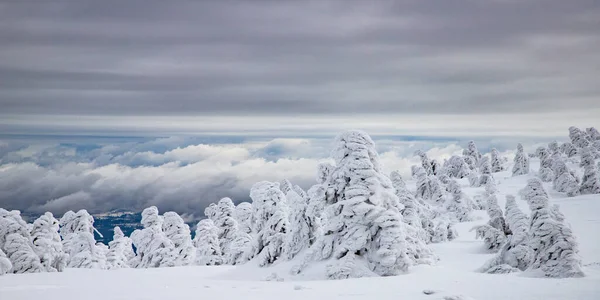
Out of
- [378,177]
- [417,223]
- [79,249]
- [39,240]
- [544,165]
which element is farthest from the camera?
[544,165]

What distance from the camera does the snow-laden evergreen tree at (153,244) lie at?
5531 centimetres

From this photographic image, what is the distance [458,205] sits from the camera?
2849 inches

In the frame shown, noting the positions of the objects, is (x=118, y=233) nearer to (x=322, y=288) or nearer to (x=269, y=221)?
(x=269, y=221)

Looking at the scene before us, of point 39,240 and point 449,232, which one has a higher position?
point 39,240

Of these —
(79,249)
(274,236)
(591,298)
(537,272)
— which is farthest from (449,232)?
(591,298)

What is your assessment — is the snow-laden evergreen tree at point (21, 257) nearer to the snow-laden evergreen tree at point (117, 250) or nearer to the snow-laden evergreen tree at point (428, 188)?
the snow-laden evergreen tree at point (117, 250)

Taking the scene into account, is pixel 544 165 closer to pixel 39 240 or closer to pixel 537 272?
Result: pixel 537 272

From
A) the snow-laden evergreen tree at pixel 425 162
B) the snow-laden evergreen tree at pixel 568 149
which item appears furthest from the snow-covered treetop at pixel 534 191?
the snow-laden evergreen tree at pixel 568 149

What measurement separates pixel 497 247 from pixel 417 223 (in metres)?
6.29

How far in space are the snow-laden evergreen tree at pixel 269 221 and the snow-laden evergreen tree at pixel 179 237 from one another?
17095 millimetres

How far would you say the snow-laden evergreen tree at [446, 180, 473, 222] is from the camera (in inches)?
2798

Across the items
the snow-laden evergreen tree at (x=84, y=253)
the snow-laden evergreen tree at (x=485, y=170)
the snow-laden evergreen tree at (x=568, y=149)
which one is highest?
the snow-laden evergreen tree at (x=568, y=149)

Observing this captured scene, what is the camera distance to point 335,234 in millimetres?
27344

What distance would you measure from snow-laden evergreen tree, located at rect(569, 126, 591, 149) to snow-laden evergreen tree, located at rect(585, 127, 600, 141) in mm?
4135
